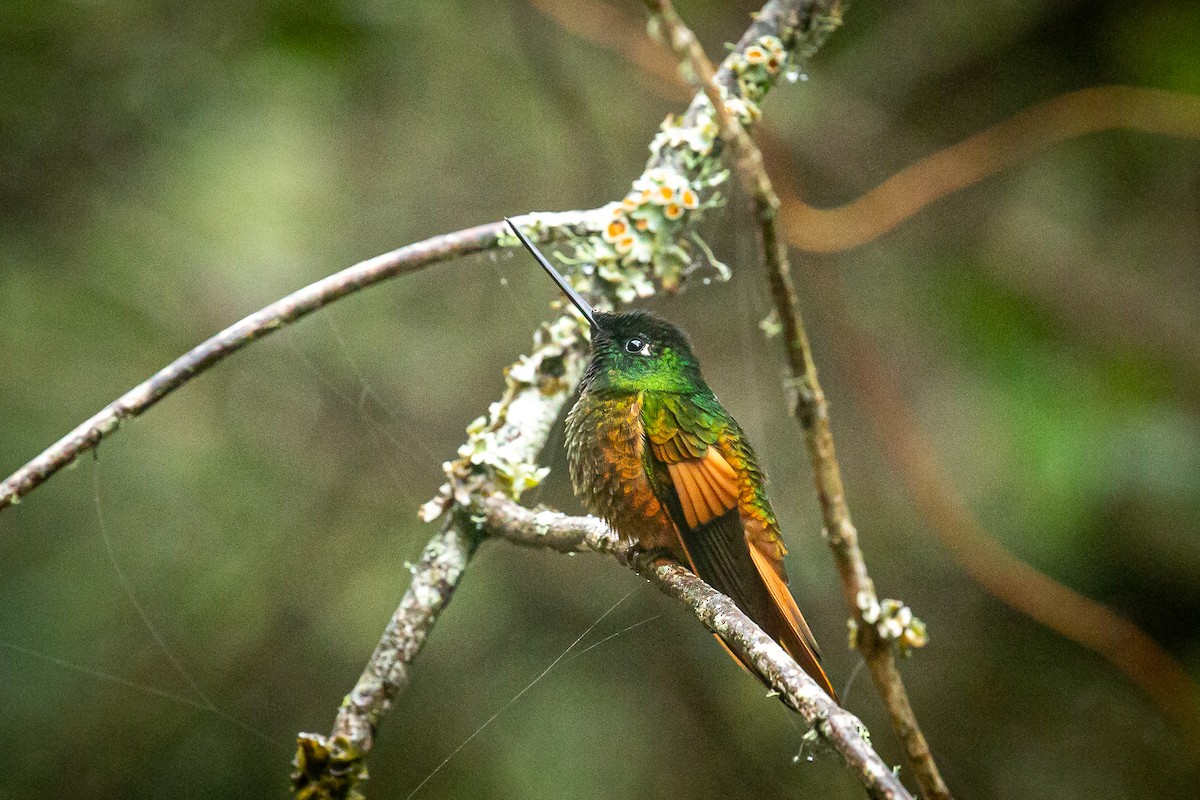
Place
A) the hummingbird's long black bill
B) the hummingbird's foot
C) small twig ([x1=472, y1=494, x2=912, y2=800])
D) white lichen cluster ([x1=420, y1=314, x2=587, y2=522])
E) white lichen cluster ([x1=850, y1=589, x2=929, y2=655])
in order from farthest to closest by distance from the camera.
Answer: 1. white lichen cluster ([x1=420, y1=314, x2=587, y2=522])
2. white lichen cluster ([x1=850, y1=589, x2=929, y2=655])
3. the hummingbird's foot
4. the hummingbird's long black bill
5. small twig ([x1=472, y1=494, x2=912, y2=800])

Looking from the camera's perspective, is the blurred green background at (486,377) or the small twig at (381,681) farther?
the blurred green background at (486,377)

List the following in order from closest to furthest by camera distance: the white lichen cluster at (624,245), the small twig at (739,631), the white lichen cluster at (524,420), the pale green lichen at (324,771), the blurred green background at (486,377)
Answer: the small twig at (739,631), the pale green lichen at (324,771), the white lichen cluster at (524,420), the white lichen cluster at (624,245), the blurred green background at (486,377)

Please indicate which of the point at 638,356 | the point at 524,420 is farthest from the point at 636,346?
the point at 524,420

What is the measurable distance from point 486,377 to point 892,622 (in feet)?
5.84

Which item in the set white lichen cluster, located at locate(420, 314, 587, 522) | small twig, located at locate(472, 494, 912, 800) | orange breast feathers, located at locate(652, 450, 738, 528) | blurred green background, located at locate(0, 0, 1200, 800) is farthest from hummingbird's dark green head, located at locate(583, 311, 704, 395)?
blurred green background, located at locate(0, 0, 1200, 800)

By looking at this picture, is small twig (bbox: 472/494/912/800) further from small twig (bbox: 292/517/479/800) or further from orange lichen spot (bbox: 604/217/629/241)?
orange lichen spot (bbox: 604/217/629/241)

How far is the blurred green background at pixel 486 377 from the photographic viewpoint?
246 cm

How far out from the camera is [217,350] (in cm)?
151

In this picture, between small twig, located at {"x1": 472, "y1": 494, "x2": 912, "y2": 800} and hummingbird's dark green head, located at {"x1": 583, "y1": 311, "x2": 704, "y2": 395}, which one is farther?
hummingbird's dark green head, located at {"x1": 583, "y1": 311, "x2": 704, "y2": 395}

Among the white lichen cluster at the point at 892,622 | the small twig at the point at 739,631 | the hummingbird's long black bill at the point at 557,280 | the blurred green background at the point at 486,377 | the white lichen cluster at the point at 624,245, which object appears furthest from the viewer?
the blurred green background at the point at 486,377

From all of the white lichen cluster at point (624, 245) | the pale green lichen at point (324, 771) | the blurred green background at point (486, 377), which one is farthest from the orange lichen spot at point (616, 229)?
the pale green lichen at point (324, 771)

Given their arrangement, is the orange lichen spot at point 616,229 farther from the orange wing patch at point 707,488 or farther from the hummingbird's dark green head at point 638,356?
the orange wing patch at point 707,488

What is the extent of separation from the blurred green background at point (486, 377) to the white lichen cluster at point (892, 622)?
0.63 meters

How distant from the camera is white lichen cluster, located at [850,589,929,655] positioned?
1413 mm
